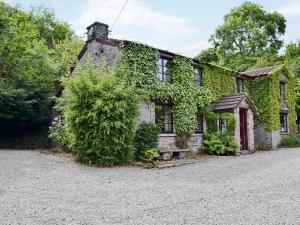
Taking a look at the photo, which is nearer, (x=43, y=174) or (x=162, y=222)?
(x=162, y=222)

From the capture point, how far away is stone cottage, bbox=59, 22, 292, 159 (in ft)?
51.2

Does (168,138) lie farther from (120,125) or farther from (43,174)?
(43,174)

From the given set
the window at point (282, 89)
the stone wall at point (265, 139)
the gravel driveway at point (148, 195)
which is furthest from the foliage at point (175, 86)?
the window at point (282, 89)

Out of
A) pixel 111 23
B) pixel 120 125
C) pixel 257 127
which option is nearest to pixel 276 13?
pixel 257 127

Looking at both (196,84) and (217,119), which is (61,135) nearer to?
(196,84)

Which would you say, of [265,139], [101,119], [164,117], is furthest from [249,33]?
[101,119]

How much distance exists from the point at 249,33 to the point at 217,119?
29.8 metres

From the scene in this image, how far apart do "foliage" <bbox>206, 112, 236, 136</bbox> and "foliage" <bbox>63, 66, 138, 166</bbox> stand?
6691mm

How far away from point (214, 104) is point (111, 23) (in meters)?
7.63

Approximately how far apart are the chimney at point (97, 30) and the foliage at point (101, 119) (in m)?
4.37

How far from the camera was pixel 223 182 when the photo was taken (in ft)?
31.2

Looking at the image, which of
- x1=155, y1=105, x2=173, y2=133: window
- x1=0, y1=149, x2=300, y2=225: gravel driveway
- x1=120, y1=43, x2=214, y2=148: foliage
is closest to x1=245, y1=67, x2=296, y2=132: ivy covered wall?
x1=120, y1=43, x2=214, y2=148: foliage

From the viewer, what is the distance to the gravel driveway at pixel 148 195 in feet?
19.4

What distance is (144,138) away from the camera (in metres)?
14.3
